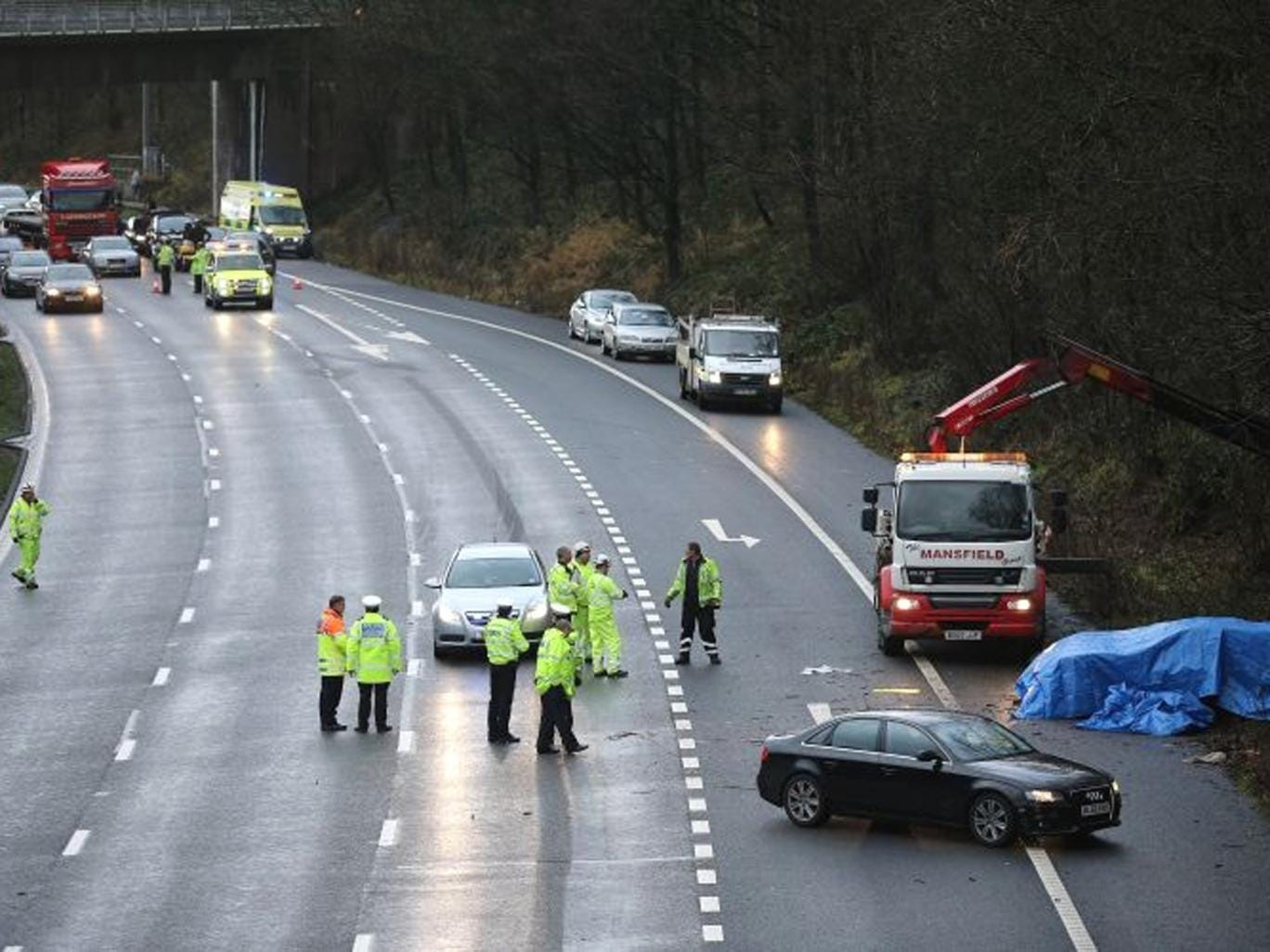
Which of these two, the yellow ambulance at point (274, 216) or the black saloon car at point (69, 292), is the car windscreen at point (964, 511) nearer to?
the black saloon car at point (69, 292)

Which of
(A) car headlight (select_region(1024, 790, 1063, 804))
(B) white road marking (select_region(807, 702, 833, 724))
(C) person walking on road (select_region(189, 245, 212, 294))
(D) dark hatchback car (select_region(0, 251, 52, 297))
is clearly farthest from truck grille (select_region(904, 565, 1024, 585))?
(D) dark hatchback car (select_region(0, 251, 52, 297))

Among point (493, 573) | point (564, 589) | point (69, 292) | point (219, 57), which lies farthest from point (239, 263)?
point (564, 589)

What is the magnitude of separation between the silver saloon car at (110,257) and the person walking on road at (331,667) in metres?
62.4

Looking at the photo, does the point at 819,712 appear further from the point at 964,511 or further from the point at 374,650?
the point at 374,650

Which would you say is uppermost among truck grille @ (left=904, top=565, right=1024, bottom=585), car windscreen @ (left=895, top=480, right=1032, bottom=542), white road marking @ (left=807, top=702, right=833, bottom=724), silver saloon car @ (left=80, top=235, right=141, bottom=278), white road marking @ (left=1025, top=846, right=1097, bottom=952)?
car windscreen @ (left=895, top=480, right=1032, bottom=542)

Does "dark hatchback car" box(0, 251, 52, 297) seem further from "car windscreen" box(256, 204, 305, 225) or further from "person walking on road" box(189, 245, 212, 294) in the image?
"car windscreen" box(256, 204, 305, 225)

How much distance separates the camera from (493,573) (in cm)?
3641

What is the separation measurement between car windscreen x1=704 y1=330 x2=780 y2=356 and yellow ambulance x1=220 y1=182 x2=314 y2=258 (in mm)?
45499

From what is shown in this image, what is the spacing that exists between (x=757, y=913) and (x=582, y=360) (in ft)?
149

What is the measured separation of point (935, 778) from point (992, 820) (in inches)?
26.4

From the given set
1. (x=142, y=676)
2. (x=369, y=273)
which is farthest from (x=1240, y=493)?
(x=369, y=273)

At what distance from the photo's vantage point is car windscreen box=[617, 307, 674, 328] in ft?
222

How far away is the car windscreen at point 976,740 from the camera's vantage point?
25484mm

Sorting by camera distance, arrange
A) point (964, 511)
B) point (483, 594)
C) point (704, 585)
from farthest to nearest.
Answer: point (483, 594) → point (964, 511) → point (704, 585)
